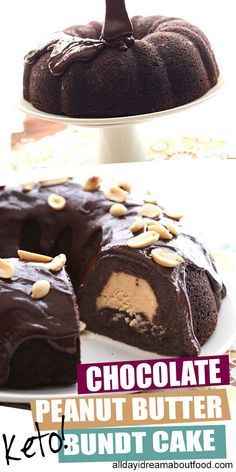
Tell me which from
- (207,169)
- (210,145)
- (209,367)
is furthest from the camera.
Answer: (210,145)

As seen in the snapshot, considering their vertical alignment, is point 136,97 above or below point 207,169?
above

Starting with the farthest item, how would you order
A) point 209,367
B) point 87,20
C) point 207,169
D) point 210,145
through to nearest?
point 210,145 < point 87,20 < point 207,169 < point 209,367

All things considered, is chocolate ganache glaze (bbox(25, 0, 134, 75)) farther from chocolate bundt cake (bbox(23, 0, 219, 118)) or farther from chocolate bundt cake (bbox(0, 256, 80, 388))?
chocolate bundt cake (bbox(0, 256, 80, 388))

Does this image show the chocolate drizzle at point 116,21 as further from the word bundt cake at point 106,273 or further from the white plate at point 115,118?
the word bundt cake at point 106,273

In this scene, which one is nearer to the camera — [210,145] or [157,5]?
[157,5]

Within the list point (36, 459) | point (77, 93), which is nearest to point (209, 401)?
point (36, 459)

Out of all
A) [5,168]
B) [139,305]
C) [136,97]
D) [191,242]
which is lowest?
[139,305]

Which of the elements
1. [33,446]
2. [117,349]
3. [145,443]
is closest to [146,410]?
[145,443]

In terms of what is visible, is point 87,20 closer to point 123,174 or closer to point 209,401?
point 123,174
